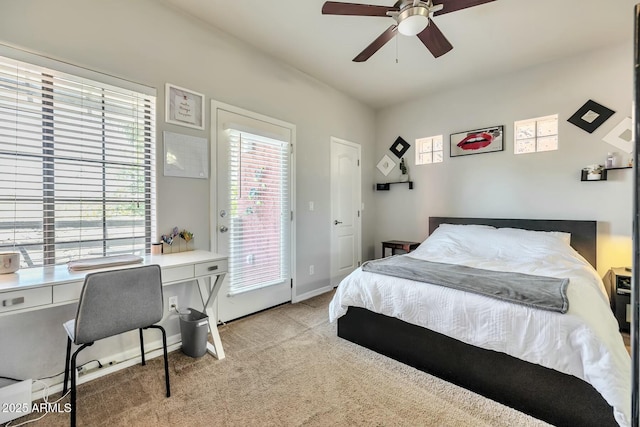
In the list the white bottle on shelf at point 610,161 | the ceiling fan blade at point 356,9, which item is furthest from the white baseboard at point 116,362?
the white bottle on shelf at point 610,161

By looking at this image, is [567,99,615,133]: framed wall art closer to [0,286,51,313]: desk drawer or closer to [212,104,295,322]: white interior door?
[212,104,295,322]: white interior door

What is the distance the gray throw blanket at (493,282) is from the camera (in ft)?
5.30

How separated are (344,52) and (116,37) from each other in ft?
6.63

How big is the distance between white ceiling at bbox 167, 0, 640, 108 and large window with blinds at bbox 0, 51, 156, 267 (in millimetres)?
1084

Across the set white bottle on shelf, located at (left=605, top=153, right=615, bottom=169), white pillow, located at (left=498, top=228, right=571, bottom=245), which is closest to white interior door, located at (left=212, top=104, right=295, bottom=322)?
white pillow, located at (left=498, top=228, right=571, bottom=245)

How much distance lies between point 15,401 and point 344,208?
3.45 m

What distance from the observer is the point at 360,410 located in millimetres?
1624

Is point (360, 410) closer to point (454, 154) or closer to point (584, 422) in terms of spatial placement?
point (584, 422)

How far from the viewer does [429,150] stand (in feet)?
13.7

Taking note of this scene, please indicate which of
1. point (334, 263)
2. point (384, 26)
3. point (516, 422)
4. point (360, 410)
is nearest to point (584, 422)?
point (516, 422)

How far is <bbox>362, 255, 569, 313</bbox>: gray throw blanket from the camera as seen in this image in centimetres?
162

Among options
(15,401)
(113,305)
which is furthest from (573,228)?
(15,401)

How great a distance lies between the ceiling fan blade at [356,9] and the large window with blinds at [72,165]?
1514mm

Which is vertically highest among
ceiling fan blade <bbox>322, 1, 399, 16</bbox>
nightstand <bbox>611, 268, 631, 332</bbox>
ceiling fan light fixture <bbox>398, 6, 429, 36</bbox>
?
ceiling fan blade <bbox>322, 1, 399, 16</bbox>
